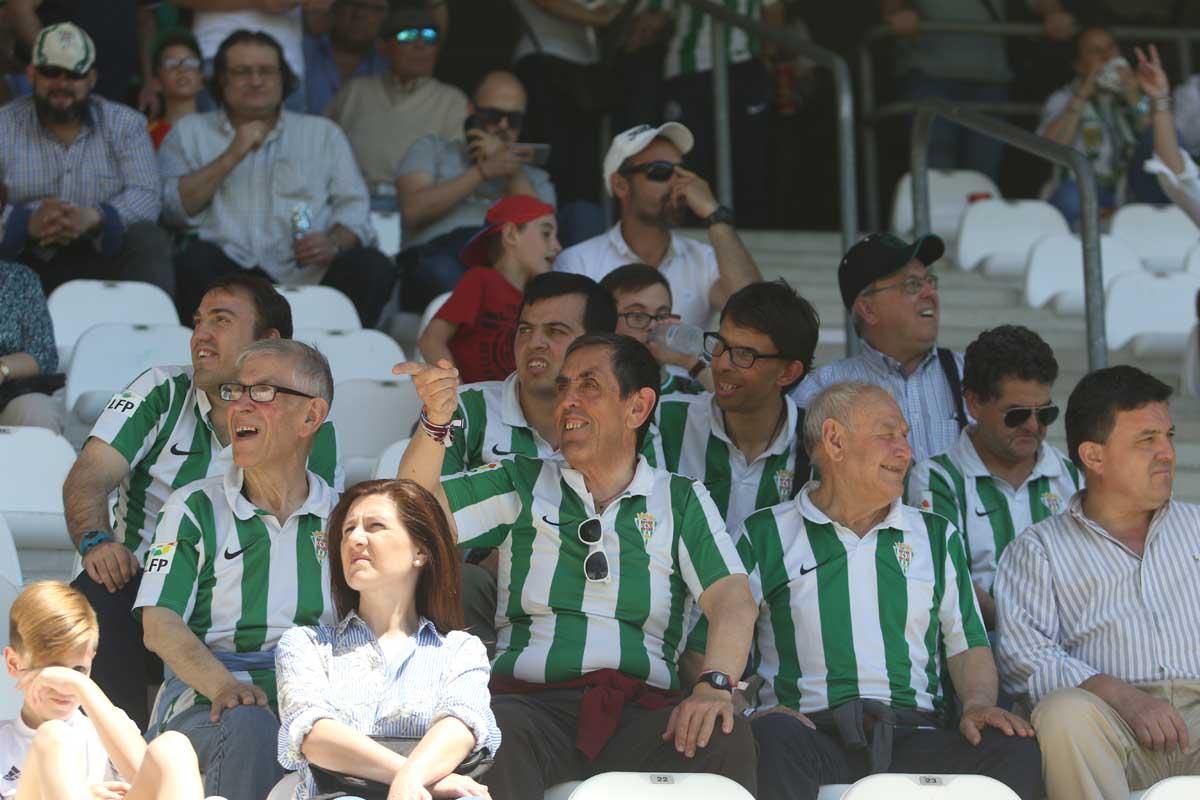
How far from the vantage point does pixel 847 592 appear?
408cm

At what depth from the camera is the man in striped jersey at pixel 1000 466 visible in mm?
4566

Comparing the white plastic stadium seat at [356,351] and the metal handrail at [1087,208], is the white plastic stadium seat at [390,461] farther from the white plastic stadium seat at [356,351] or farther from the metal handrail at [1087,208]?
the metal handrail at [1087,208]

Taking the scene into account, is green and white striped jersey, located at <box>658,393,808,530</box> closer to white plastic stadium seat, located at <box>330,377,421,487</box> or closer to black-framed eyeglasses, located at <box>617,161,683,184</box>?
white plastic stadium seat, located at <box>330,377,421,487</box>

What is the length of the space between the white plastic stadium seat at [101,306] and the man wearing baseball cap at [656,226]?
1.13m

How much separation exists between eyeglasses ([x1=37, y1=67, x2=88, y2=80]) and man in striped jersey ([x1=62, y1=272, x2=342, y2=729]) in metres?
1.84

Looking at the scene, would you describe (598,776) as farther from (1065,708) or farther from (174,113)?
(174,113)

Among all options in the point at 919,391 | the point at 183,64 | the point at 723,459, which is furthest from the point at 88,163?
the point at 919,391

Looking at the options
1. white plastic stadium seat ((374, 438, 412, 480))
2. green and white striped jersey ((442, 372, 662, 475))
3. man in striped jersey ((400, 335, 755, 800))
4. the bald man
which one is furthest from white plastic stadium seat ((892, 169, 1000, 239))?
man in striped jersey ((400, 335, 755, 800))

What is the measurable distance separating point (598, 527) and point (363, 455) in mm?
1325

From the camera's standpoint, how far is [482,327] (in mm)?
5297

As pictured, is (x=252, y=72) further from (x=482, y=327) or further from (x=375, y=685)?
(x=375, y=685)

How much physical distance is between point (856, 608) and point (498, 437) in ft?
→ 3.10

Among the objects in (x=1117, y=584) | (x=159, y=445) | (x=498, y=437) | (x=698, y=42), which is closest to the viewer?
(x=1117, y=584)

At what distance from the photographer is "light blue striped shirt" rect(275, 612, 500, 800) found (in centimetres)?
339
